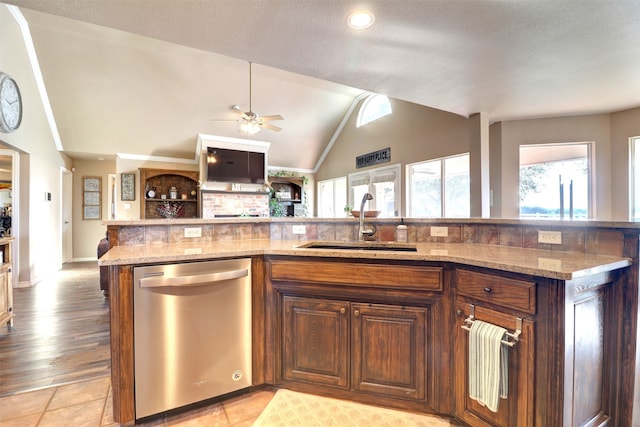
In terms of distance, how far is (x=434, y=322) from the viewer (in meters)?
1.58

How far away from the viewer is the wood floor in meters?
2.08

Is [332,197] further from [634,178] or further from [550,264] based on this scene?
[550,264]

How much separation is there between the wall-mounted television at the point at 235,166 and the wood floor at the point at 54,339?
10.5 ft

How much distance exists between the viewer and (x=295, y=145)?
26.2 ft

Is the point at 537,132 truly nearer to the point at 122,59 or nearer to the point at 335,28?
the point at 335,28

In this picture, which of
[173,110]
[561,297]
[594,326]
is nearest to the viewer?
[561,297]

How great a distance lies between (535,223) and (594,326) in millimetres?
670

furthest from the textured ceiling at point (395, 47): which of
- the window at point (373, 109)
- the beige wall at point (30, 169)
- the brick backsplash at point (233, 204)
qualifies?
the window at point (373, 109)

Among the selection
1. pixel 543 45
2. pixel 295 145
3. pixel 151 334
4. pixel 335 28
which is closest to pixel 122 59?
pixel 295 145

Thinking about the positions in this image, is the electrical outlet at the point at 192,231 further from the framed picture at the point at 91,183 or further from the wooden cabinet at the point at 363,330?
the framed picture at the point at 91,183

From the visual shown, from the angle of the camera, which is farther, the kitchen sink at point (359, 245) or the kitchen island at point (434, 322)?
the kitchen sink at point (359, 245)

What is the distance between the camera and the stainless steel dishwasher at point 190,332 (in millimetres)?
1540

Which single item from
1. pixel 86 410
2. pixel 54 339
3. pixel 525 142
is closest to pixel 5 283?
pixel 54 339

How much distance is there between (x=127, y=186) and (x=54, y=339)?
5217 millimetres
